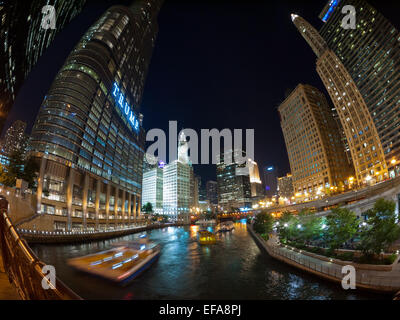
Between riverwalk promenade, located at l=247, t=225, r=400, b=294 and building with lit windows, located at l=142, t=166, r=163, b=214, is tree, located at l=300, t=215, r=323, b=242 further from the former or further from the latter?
building with lit windows, located at l=142, t=166, r=163, b=214

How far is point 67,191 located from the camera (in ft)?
217

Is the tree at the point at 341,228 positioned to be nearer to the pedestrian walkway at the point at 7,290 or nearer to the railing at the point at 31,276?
the railing at the point at 31,276

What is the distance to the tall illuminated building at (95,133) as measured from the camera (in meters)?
64.5

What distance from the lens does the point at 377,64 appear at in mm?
96688

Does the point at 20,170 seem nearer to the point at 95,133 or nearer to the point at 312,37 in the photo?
the point at 95,133

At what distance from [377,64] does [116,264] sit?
438 feet

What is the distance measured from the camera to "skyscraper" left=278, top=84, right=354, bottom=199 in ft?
367

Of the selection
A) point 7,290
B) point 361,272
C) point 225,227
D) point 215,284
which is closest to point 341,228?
point 361,272

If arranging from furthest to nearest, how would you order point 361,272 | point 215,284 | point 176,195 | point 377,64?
point 176,195 < point 377,64 < point 215,284 < point 361,272

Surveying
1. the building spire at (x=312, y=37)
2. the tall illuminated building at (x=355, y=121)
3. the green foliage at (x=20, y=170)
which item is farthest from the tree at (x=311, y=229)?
the building spire at (x=312, y=37)

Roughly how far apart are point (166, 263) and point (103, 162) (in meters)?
71.8

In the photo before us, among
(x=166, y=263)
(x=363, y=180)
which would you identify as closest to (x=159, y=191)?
(x=363, y=180)

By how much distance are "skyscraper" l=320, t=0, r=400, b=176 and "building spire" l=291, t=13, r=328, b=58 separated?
9.89 meters
